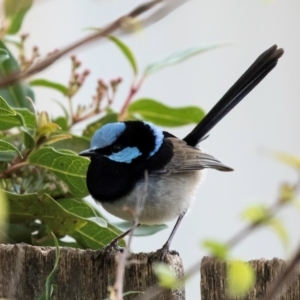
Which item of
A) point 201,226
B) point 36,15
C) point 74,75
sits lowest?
point 201,226

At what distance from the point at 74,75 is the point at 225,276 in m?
1.15

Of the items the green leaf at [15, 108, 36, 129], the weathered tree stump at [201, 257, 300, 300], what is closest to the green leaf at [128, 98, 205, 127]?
the green leaf at [15, 108, 36, 129]

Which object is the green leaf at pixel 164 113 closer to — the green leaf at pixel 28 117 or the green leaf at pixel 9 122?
the green leaf at pixel 28 117

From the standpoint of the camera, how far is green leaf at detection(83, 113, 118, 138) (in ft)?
8.10

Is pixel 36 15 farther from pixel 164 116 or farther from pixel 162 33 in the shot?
pixel 164 116

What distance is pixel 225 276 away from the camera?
1.44 m

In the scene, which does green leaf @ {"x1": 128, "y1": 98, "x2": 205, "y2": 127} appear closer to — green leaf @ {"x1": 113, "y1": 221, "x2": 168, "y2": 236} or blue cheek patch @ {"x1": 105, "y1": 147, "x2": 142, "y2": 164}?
blue cheek patch @ {"x1": 105, "y1": 147, "x2": 142, "y2": 164}

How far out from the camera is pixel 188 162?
269 cm

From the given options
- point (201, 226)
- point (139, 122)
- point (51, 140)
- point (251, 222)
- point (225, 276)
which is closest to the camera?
point (251, 222)

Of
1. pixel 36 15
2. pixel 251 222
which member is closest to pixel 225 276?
pixel 251 222

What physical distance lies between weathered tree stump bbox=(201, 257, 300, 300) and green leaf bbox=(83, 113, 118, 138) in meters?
1.10

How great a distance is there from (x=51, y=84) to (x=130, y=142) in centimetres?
37

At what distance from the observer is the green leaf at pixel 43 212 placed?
188 centimetres

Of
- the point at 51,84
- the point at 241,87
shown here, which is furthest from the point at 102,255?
the point at 241,87
